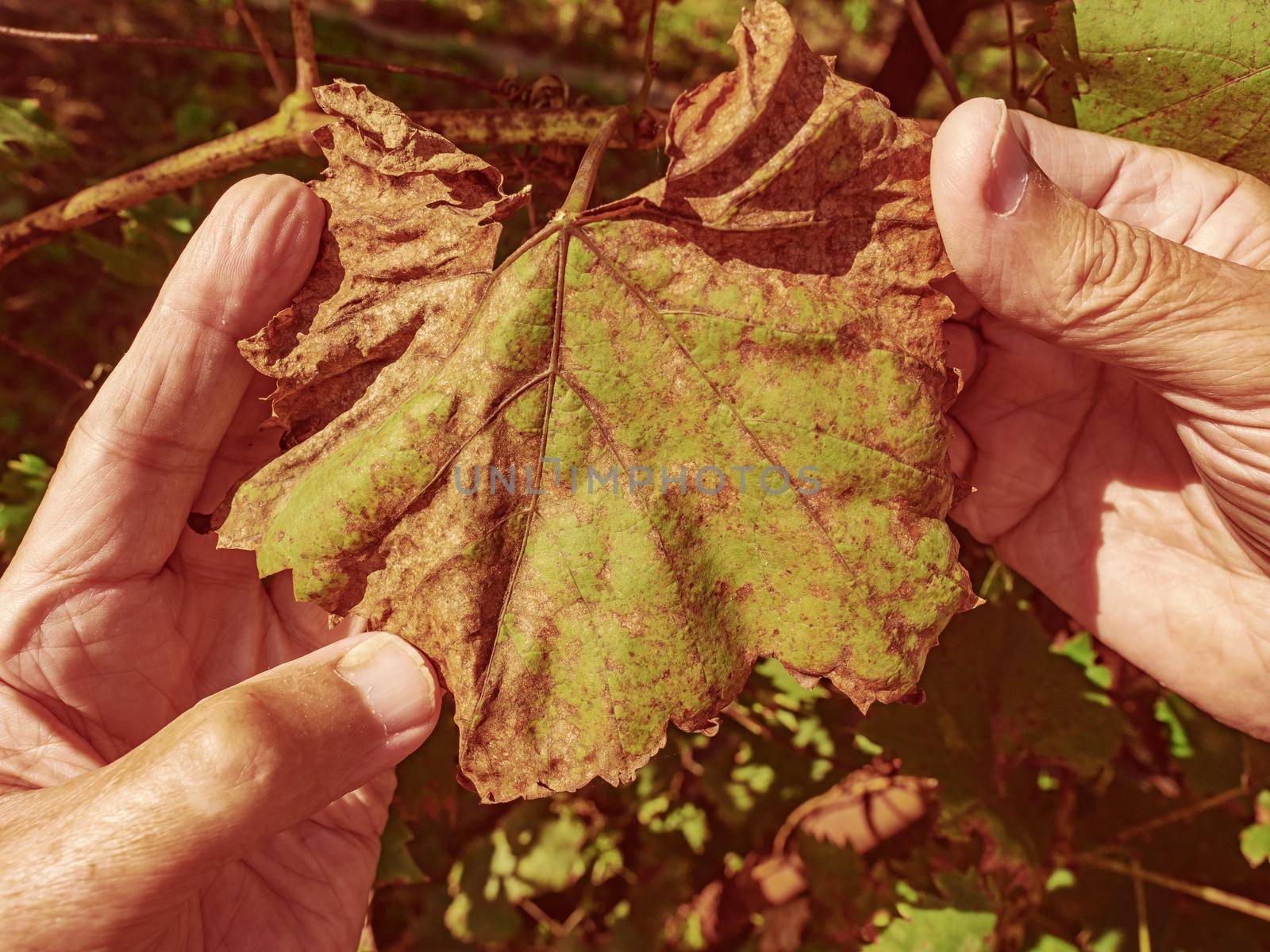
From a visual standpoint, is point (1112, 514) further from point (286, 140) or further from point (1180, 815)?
point (286, 140)

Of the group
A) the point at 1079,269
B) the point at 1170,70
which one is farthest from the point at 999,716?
the point at 1170,70

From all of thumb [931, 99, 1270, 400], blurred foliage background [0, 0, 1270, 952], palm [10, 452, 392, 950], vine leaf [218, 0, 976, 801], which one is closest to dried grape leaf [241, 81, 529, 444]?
vine leaf [218, 0, 976, 801]

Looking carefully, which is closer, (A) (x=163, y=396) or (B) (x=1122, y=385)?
(A) (x=163, y=396)

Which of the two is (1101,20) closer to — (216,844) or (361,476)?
(361,476)

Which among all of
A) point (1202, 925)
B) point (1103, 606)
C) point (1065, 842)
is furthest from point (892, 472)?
point (1202, 925)

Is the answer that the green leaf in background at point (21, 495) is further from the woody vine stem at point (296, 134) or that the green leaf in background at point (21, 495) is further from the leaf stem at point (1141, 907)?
the leaf stem at point (1141, 907)

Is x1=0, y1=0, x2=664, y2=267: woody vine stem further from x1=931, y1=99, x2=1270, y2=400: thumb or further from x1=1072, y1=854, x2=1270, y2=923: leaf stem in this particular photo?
x1=1072, y1=854, x2=1270, y2=923: leaf stem
